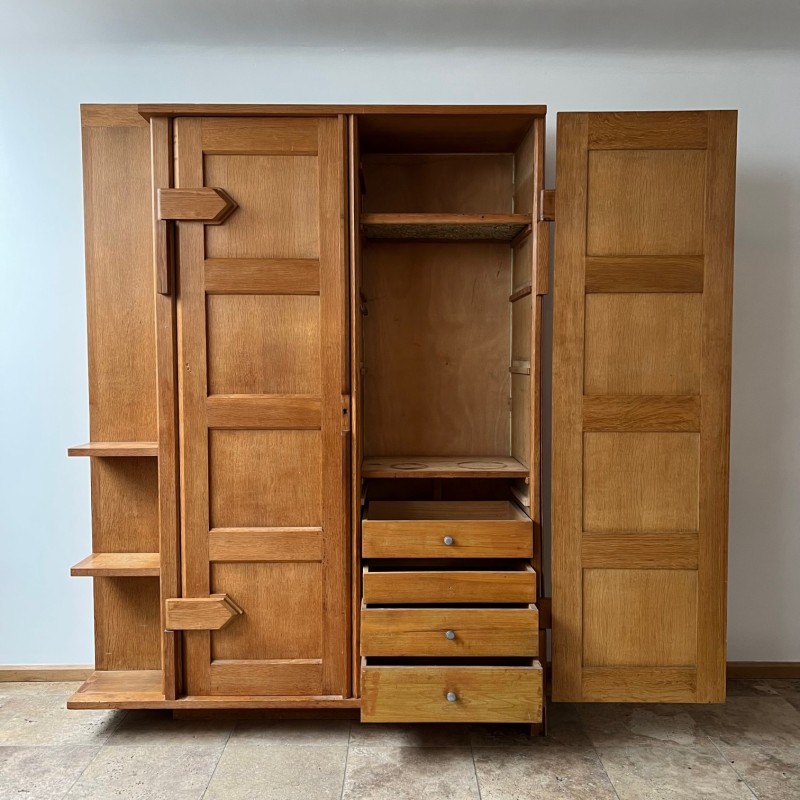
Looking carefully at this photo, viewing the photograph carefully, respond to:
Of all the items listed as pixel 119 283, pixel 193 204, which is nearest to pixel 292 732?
pixel 119 283

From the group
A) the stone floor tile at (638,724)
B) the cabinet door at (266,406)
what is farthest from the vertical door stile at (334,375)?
the stone floor tile at (638,724)

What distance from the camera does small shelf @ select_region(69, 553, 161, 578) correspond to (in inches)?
89.5

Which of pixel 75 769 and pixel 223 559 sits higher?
pixel 223 559

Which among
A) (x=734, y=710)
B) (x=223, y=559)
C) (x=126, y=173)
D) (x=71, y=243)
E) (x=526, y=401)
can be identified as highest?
(x=126, y=173)

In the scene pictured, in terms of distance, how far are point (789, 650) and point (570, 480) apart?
4.49 ft

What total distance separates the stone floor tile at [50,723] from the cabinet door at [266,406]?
16.1 inches

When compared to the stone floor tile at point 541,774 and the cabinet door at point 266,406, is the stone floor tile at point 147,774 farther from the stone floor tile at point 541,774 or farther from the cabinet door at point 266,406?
the stone floor tile at point 541,774

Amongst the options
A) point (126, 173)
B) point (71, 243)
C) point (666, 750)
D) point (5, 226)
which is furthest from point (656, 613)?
point (5, 226)

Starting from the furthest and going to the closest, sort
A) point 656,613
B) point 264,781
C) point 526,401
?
point 526,401
point 656,613
point 264,781

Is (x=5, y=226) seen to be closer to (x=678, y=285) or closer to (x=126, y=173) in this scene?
(x=126, y=173)

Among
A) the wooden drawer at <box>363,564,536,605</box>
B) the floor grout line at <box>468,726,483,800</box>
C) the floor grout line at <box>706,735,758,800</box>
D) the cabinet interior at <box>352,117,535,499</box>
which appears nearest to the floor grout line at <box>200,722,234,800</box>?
the wooden drawer at <box>363,564,536,605</box>

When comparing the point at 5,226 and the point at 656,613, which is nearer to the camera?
the point at 656,613

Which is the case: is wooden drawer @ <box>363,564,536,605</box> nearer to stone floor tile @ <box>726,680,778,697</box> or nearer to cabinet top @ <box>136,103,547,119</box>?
stone floor tile @ <box>726,680,778,697</box>

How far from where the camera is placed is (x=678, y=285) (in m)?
2.13
